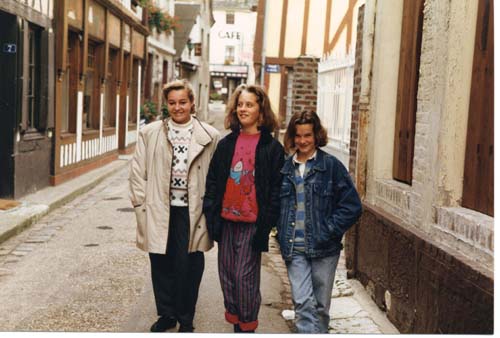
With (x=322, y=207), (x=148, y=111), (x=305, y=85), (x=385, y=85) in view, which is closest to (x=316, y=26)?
(x=148, y=111)

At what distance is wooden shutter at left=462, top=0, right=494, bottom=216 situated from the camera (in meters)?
3.39

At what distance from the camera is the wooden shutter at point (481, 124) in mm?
3395

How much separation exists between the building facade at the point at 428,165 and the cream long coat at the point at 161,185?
1.27m

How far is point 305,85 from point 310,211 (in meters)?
5.36

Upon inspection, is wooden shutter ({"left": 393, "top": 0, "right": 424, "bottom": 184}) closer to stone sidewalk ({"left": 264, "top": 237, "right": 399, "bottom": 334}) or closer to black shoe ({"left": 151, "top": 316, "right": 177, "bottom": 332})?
stone sidewalk ({"left": 264, "top": 237, "right": 399, "bottom": 334})

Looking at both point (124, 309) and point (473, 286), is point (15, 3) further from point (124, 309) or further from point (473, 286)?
point (473, 286)

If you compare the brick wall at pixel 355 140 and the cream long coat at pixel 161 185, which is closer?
the cream long coat at pixel 161 185

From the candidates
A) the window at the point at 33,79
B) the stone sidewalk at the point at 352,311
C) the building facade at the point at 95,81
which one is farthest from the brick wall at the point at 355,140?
the building facade at the point at 95,81

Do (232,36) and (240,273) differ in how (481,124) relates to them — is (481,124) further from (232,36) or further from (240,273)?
(232,36)

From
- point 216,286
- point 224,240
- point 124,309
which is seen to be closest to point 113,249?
point 216,286

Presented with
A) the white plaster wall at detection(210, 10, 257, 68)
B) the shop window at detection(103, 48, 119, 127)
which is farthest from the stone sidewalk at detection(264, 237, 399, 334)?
the white plaster wall at detection(210, 10, 257, 68)

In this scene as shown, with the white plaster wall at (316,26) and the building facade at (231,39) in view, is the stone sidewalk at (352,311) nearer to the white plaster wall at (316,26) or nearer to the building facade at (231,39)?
the white plaster wall at (316,26)

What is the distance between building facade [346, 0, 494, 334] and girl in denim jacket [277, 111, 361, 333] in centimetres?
53

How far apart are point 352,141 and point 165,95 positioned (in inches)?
91.4
